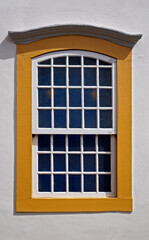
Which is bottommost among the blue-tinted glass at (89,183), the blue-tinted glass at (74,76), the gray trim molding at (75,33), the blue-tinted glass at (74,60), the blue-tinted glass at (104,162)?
the blue-tinted glass at (89,183)

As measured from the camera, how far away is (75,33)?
4.18 meters

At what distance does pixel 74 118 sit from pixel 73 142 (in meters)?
0.35

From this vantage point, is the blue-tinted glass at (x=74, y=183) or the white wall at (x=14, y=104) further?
the blue-tinted glass at (x=74, y=183)

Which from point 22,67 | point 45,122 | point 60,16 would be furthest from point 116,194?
point 60,16

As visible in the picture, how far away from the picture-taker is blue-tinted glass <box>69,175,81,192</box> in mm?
4304

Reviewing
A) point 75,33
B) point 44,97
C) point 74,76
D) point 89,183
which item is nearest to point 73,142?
point 89,183

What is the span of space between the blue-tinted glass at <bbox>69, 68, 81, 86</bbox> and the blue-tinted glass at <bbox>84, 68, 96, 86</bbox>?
10 centimetres

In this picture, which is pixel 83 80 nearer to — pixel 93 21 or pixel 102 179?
pixel 93 21

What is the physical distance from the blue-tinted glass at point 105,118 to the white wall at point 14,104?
0.36m

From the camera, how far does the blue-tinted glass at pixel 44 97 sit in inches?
168

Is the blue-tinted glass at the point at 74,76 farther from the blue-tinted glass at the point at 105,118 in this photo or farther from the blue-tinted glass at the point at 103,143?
the blue-tinted glass at the point at 103,143

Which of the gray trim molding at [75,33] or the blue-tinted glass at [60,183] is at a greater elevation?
the gray trim molding at [75,33]

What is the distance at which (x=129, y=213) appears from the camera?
167 inches

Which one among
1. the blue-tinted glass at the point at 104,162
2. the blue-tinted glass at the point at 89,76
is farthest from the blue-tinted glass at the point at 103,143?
the blue-tinted glass at the point at 89,76
